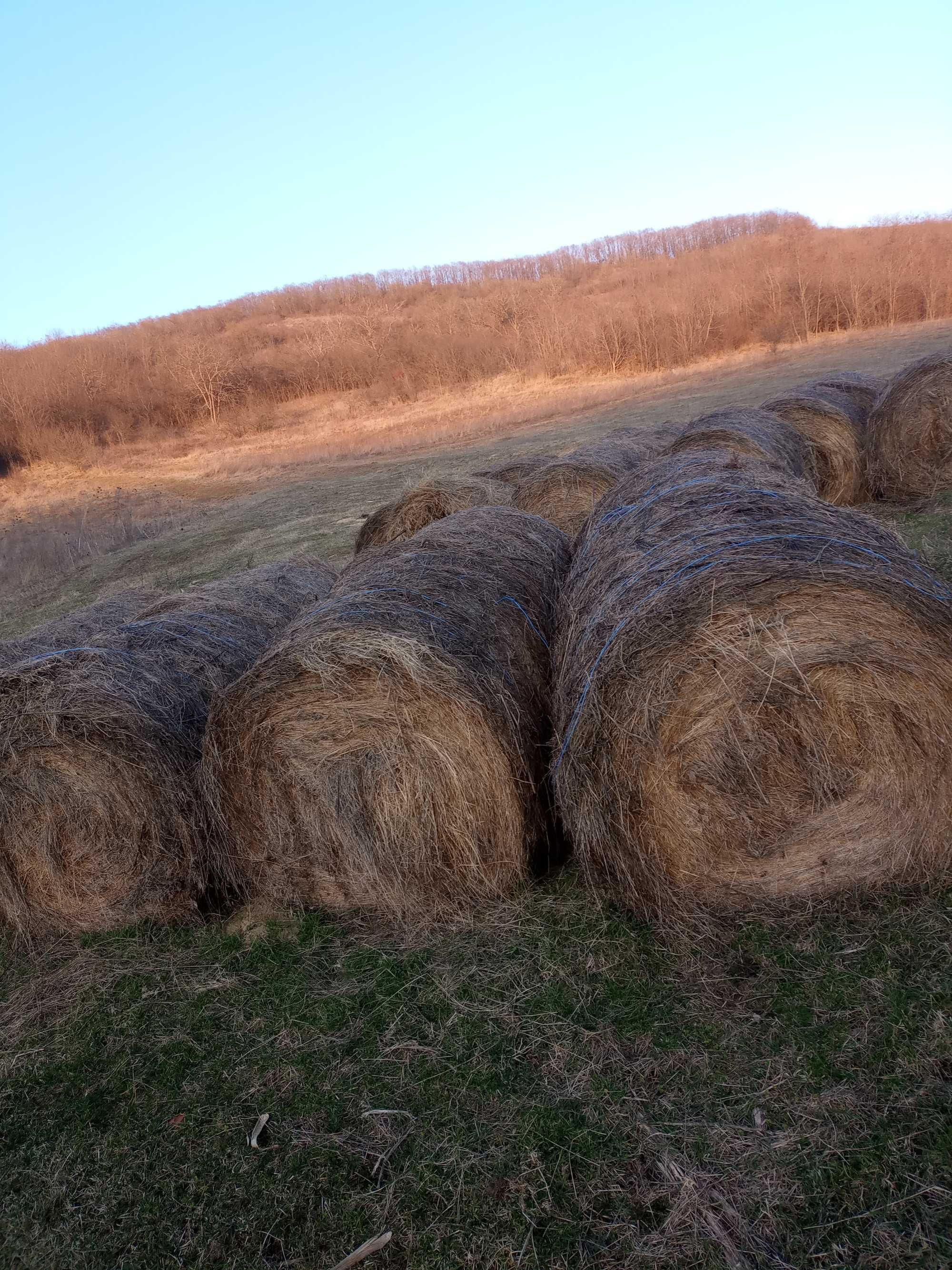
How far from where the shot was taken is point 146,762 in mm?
4594

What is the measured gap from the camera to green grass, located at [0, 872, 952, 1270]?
2.69 meters

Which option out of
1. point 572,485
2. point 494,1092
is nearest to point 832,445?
point 572,485

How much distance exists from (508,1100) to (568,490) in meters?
8.26

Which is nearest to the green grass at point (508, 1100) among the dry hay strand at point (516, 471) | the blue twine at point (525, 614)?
the blue twine at point (525, 614)

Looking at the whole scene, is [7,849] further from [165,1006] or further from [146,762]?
[165,1006]

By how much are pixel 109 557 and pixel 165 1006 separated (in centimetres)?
1672

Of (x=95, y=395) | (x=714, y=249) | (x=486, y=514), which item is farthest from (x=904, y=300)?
(x=95, y=395)

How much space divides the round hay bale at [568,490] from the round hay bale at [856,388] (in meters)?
4.11

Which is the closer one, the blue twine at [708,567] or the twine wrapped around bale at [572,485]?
the blue twine at [708,567]

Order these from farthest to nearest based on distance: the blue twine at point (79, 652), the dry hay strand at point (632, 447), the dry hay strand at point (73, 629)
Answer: the dry hay strand at point (632, 447) → the dry hay strand at point (73, 629) → the blue twine at point (79, 652)

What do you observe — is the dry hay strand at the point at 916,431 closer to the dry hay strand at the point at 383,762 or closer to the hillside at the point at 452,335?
the dry hay strand at the point at 383,762

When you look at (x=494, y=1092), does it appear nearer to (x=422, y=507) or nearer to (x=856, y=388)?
(x=422, y=507)

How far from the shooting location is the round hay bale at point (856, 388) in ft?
42.1

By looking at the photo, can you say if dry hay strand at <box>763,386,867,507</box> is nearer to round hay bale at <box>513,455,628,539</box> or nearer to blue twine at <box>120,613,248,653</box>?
round hay bale at <box>513,455,628,539</box>
